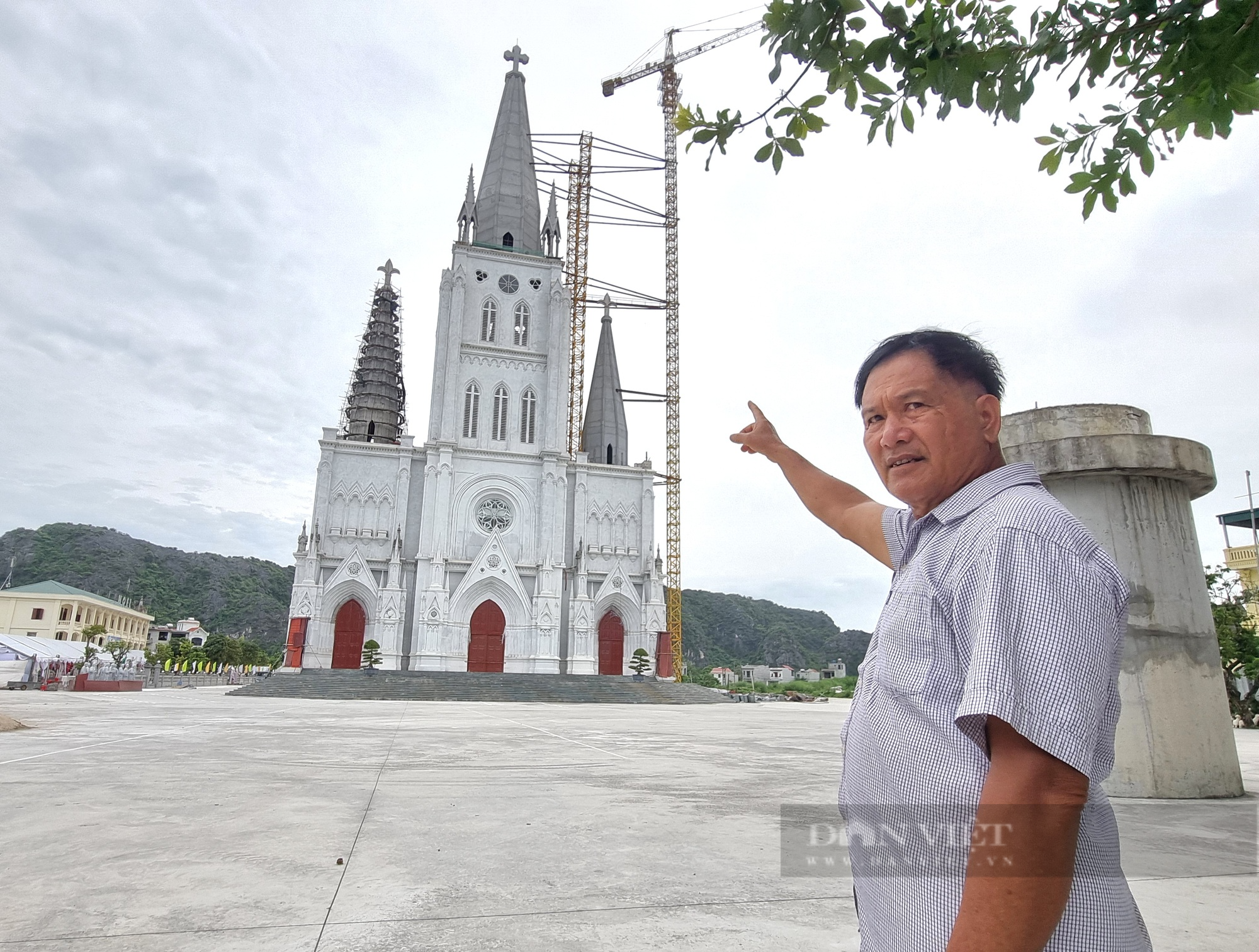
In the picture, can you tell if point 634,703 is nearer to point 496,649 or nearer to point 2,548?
point 496,649

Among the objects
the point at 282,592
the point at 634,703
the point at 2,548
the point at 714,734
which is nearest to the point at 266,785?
the point at 714,734

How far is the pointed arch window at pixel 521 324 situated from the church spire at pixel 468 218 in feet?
14.8

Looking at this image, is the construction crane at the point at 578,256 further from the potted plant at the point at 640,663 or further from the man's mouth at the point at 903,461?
the man's mouth at the point at 903,461

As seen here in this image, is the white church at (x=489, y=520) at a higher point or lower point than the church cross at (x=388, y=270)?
lower

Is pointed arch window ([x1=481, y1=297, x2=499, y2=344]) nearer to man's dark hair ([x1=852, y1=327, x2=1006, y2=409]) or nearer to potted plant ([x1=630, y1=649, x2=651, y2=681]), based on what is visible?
potted plant ([x1=630, y1=649, x2=651, y2=681])

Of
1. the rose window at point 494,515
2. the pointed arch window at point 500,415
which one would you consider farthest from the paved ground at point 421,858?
the pointed arch window at point 500,415

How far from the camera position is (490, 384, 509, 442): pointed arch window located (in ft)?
120

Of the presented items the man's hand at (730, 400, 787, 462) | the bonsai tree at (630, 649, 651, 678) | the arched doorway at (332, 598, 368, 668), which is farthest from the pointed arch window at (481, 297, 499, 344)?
the man's hand at (730, 400, 787, 462)

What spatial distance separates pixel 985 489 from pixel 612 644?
35.6 meters

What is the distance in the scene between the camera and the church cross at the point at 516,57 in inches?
1719

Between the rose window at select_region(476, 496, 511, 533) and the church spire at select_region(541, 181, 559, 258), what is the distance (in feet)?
46.1

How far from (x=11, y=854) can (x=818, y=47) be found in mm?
3959

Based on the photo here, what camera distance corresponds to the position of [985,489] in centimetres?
129

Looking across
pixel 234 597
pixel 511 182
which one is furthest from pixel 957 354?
pixel 234 597
